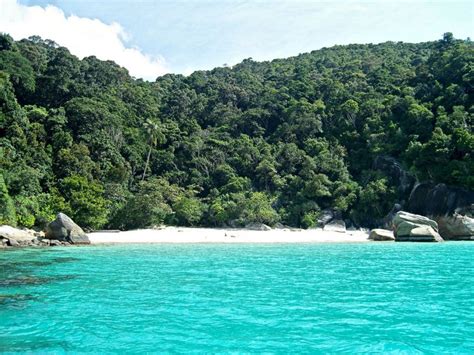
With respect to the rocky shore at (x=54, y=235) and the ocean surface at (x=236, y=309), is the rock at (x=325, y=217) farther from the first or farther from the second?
the ocean surface at (x=236, y=309)

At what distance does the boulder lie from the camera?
25.5 metres

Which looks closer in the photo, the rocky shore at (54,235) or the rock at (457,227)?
the rocky shore at (54,235)

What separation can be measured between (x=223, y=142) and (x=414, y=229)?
2834 cm

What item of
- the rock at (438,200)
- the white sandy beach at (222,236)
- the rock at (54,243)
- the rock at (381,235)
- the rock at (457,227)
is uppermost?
the rock at (438,200)

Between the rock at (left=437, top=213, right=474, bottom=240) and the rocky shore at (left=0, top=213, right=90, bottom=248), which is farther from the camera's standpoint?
the rock at (left=437, top=213, right=474, bottom=240)

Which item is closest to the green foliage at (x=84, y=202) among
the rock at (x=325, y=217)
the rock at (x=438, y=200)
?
the rock at (x=325, y=217)

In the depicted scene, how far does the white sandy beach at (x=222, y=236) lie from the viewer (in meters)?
32.0

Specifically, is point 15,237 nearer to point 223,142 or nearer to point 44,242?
point 44,242

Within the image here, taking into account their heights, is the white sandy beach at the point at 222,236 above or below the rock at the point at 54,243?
above

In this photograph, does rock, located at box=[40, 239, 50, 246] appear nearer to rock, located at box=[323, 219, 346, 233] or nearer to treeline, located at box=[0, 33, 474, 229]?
treeline, located at box=[0, 33, 474, 229]

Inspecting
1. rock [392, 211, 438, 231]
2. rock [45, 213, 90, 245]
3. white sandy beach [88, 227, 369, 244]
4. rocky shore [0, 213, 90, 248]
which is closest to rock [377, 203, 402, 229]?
white sandy beach [88, 227, 369, 244]

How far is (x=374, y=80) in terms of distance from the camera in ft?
205

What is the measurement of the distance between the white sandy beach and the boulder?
4.34m

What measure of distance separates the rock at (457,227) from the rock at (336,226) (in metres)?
8.89
